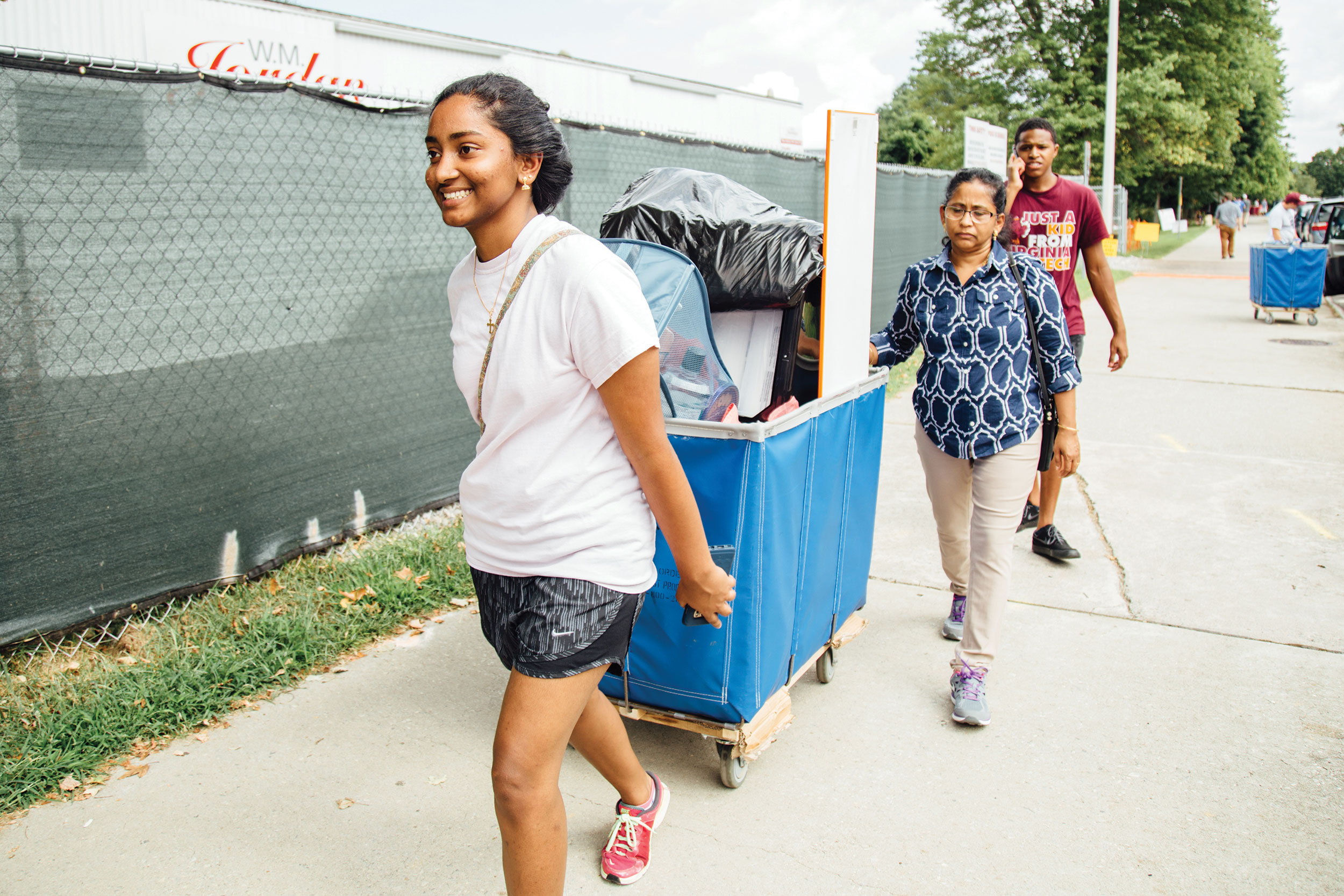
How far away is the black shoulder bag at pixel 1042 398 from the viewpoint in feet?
10.8

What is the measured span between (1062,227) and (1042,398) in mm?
1798

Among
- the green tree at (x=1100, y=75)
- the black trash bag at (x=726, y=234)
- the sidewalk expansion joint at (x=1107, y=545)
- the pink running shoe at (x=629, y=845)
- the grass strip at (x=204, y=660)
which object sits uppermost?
the green tree at (x=1100, y=75)

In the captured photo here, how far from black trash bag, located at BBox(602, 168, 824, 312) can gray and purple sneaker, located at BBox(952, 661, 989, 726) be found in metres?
1.36

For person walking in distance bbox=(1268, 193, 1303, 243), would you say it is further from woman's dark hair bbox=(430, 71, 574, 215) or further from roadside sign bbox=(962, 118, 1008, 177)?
woman's dark hair bbox=(430, 71, 574, 215)

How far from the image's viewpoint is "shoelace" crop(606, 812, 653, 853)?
8.21 ft

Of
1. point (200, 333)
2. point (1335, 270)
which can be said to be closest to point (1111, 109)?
point (1335, 270)

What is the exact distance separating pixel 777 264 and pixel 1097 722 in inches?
71.8

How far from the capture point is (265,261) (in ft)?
13.6

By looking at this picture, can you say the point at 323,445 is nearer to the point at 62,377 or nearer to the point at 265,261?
the point at 265,261

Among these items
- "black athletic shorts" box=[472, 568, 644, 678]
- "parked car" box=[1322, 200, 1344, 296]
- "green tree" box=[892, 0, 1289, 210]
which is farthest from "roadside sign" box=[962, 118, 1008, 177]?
"green tree" box=[892, 0, 1289, 210]

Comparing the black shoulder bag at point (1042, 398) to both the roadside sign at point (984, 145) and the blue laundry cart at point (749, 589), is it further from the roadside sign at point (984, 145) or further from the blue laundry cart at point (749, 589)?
the roadside sign at point (984, 145)

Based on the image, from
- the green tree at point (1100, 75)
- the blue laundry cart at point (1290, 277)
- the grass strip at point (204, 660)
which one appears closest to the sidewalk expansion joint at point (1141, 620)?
the grass strip at point (204, 660)

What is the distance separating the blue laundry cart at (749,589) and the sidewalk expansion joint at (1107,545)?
1755mm

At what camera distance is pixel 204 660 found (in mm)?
3451
